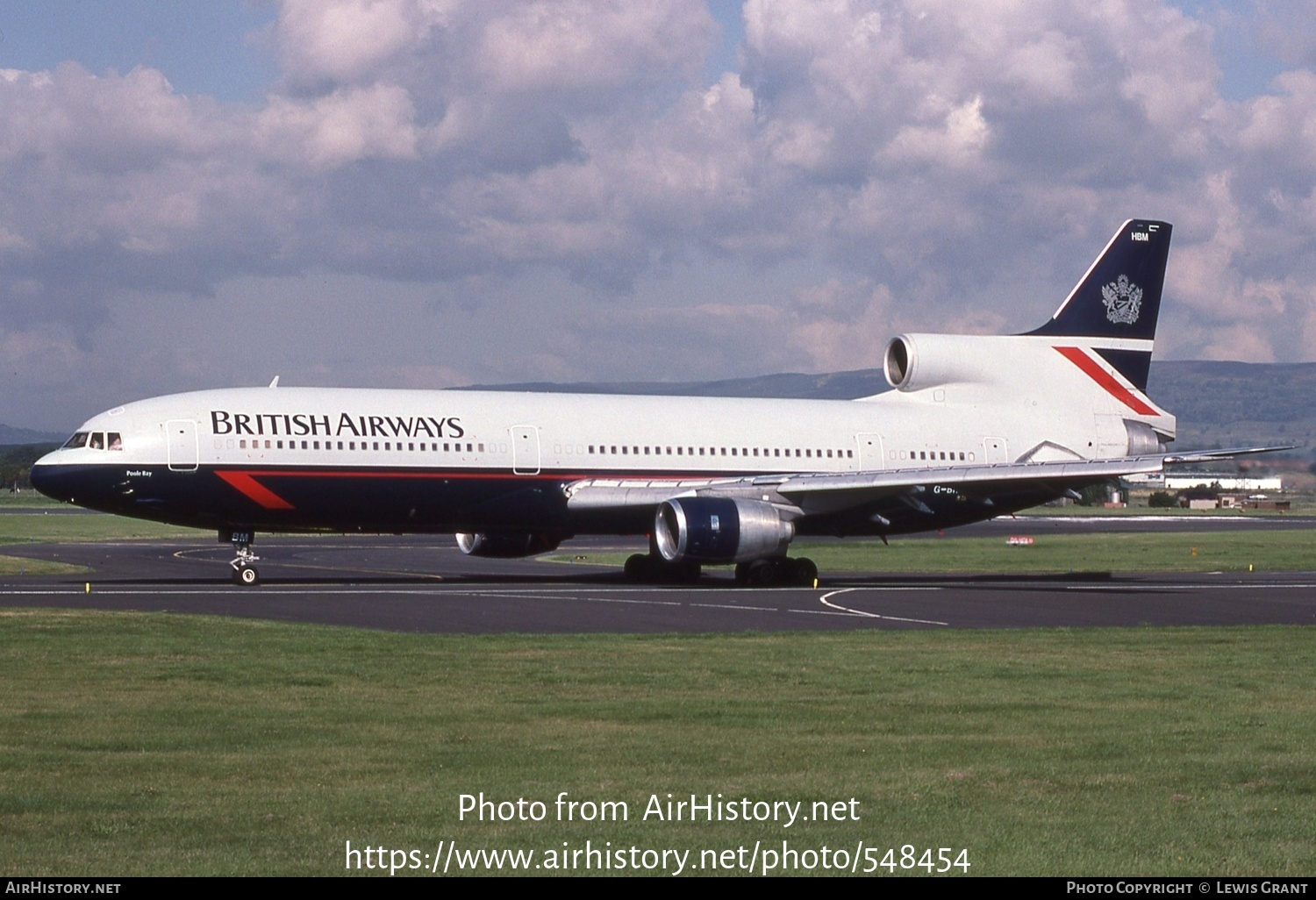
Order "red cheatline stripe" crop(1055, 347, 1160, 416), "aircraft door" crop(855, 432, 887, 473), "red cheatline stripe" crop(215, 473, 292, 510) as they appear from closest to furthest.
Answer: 1. "red cheatline stripe" crop(215, 473, 292, 510)
2. "aircraft door" crop(855, 432, 887, 473)
3. "red cheatline stripe" crop(1055, 347, 1160, 416)

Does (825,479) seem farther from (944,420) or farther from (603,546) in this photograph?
(603,546)

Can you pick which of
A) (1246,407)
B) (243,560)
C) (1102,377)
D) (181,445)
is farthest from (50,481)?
(1246,407)

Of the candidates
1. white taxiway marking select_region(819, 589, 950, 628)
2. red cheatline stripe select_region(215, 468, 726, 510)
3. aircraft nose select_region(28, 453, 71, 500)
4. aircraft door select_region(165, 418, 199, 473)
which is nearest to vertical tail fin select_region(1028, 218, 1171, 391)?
white taxiway marking select_region(819, 589, 950, 628)

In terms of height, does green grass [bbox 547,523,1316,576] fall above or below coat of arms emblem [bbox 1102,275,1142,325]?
A: below

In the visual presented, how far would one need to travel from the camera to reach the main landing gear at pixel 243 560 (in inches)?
1407

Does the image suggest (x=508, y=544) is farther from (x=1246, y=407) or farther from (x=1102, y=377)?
(x=1246, y=407)

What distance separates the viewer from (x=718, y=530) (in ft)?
119

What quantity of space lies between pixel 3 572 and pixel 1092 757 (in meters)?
35.9

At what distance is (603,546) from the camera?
62.5 metres

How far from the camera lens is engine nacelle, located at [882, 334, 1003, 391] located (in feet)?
148

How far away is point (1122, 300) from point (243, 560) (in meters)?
25.9

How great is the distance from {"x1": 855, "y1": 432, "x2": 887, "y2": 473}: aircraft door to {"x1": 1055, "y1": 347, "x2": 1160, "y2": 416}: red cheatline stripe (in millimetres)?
6954

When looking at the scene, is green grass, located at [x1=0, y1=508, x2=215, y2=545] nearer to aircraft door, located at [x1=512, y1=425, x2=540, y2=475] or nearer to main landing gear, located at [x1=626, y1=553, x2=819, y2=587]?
aircraft door, located at [x1=512, y1=425, x2=540, y2=475]
